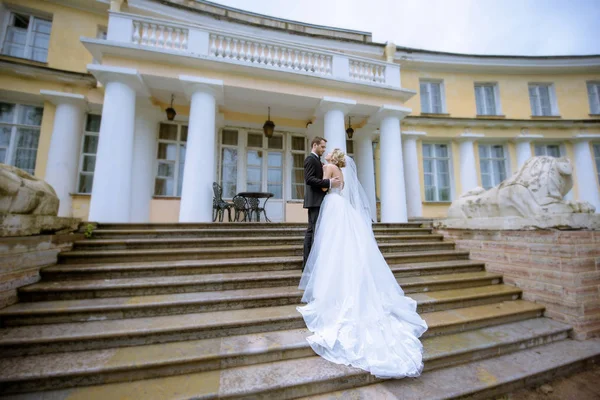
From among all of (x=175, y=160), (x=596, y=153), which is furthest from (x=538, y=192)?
(x=596, y=153)

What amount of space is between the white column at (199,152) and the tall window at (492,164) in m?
10.0

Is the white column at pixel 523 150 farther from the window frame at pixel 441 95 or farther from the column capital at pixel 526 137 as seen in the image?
the window frame at pixel 441 95

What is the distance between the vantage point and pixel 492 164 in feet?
32.2

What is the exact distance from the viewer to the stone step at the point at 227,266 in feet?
9.79

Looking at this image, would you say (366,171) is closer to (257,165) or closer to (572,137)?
(257,165)

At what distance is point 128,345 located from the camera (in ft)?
7.01

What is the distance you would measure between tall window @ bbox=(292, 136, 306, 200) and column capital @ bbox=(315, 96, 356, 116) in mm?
1796

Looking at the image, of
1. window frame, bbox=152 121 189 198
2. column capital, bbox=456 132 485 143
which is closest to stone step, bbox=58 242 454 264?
window frame, bbox=152 121 189 198

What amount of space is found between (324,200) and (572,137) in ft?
41.4

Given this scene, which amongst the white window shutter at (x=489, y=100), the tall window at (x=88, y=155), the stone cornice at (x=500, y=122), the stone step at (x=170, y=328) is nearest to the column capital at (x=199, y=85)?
the tall window at (x=88, y=155)

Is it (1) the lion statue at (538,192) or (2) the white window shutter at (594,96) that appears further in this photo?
(2) the white window shutter at (594,96)

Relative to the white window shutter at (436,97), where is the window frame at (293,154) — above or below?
below

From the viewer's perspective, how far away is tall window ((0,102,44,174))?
636 cm

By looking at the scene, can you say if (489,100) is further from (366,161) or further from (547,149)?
(366,161)
